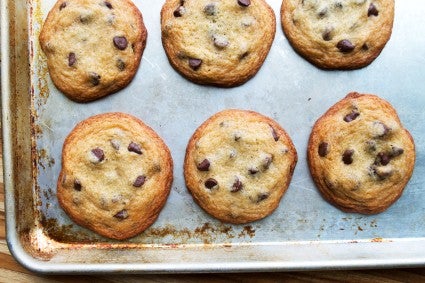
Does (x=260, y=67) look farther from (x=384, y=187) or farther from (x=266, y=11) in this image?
(x=384, y=187)

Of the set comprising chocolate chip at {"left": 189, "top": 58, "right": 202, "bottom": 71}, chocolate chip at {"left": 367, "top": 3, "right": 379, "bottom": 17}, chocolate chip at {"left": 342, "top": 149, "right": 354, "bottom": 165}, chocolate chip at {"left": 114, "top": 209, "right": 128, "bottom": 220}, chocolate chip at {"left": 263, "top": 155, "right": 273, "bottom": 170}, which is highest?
chocolate chip at {"left": 367, "top": 3, "right": 379, "bottom": 17}

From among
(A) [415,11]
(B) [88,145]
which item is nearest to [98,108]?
(B) [88,145]

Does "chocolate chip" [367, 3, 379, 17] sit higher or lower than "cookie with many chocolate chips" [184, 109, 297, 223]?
higher

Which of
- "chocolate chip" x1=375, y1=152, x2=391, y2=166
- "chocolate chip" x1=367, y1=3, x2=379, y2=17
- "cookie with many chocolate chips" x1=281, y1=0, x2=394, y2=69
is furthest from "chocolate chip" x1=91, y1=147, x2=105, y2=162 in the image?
"chocolate chip" x1=367, y1=3, x2=379, y2=17

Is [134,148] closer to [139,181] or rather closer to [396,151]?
[139,181]

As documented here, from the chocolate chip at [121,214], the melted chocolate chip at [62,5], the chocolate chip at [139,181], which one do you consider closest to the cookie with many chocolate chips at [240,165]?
the chocolate chip at [139,181]

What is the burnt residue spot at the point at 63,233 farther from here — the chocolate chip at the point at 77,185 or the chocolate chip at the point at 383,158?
the chocolate chip at the point at 383,158

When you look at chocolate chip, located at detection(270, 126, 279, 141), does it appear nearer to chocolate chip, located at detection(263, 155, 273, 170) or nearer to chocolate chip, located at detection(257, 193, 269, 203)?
chocolate chip, located at detection(263, 155, 273, 170)
